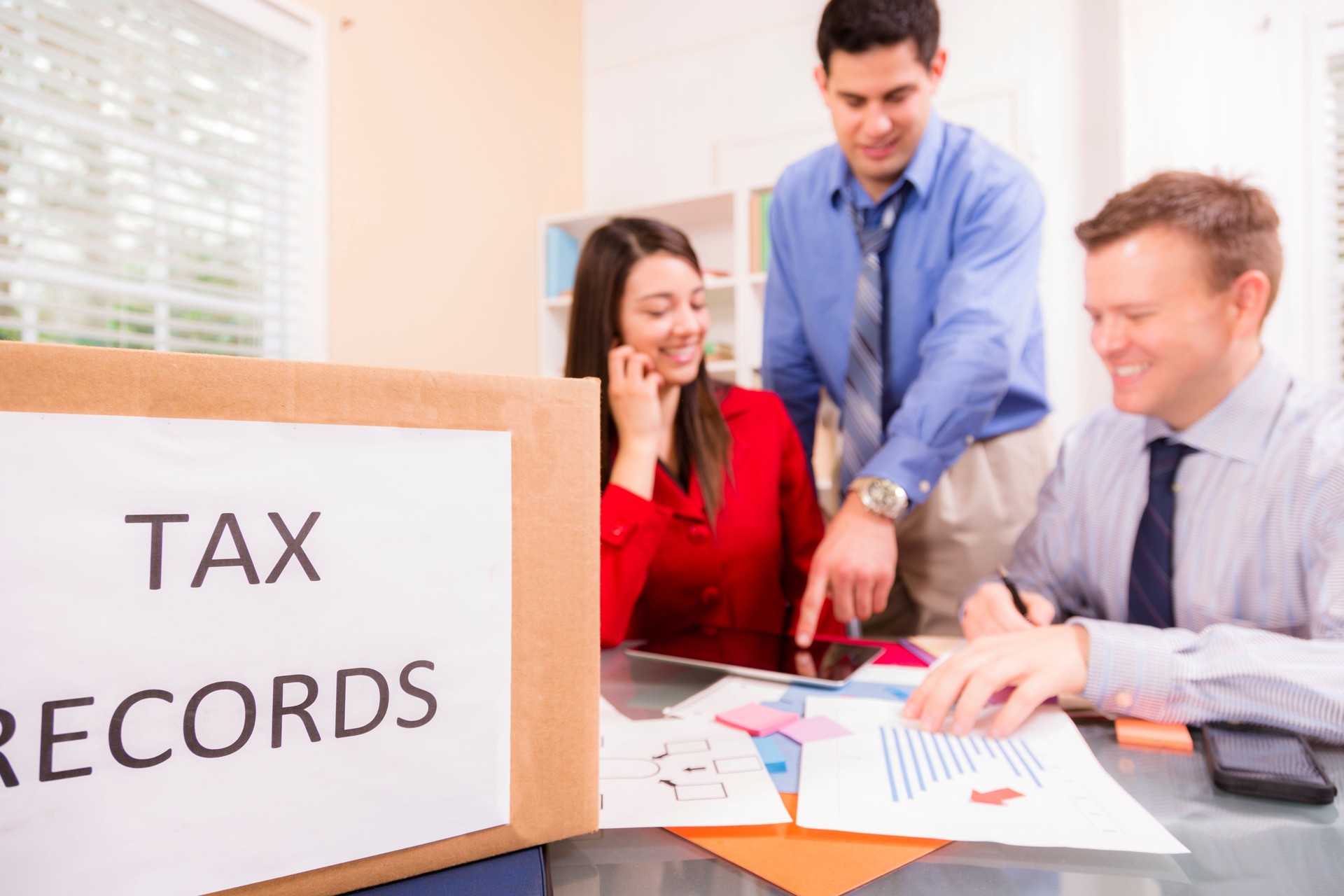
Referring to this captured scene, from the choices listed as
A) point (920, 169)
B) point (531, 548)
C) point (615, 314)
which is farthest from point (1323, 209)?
point (531, 548)

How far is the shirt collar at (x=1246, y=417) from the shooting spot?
96 cm

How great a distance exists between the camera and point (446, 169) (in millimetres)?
2441

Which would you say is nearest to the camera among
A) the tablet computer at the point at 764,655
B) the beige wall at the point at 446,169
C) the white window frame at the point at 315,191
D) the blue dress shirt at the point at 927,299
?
the tablet computer at the point at 764,655

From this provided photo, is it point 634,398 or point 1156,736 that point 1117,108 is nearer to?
point 634,398

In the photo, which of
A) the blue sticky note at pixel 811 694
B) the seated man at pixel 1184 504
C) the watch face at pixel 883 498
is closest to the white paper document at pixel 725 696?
the blue sticky note at pixel 811 694

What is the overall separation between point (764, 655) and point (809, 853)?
1.44 feet

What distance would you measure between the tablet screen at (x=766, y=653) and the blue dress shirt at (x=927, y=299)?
33cm

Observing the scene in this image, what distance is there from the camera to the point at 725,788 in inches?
21.7

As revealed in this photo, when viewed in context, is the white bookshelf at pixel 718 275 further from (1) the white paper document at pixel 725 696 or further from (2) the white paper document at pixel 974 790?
(2) the white paper document at pixel 974 790

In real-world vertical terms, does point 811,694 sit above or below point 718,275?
below

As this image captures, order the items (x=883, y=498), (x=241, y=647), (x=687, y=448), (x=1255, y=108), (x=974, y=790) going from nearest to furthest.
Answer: (x=241, y=647), (x=974, y=790), (x=883, y=498), (x=687, y=448), (x=1255, y=108)

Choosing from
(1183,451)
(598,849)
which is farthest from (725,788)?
(1183,451)

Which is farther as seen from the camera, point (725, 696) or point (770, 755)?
point (725, 696)

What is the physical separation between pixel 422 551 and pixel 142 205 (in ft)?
6.19
